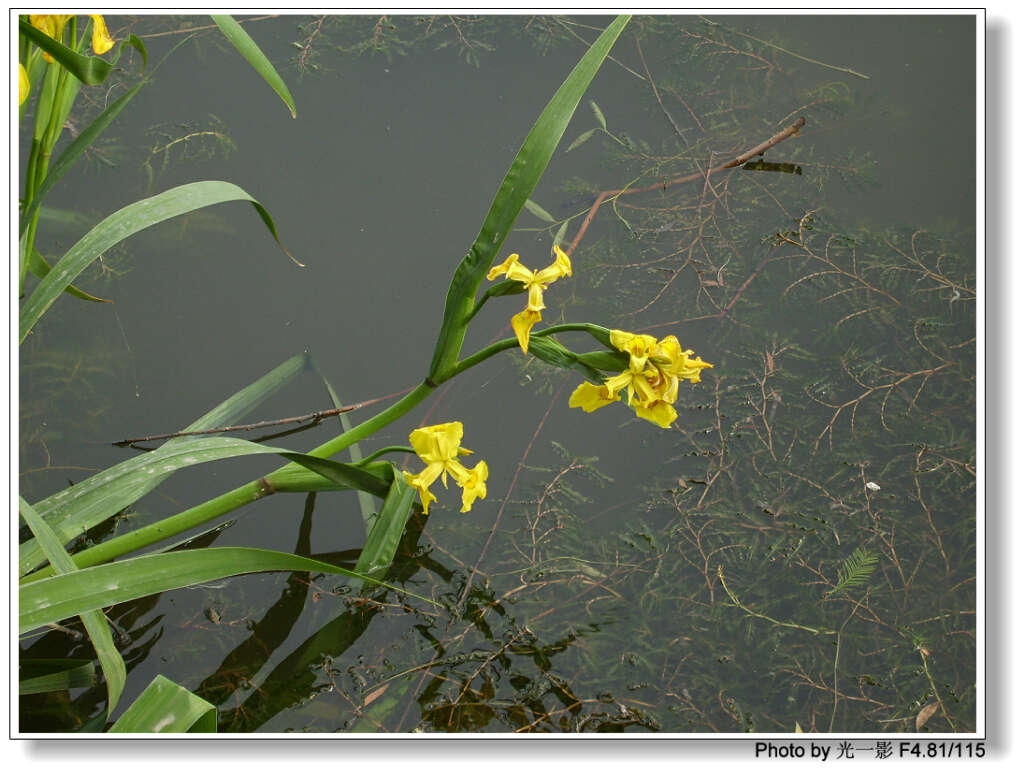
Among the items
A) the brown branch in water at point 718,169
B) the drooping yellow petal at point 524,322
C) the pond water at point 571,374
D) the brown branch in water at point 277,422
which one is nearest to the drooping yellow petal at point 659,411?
the drooping yellow petal at point 524,322

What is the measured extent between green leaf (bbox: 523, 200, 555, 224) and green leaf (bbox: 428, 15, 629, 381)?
364 millimetres

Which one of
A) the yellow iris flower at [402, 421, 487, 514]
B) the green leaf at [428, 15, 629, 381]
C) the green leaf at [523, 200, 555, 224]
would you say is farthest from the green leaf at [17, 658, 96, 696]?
the green leaf at [523, 200, 555, 224]

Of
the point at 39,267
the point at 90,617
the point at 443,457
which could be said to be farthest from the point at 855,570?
the point at 39,267

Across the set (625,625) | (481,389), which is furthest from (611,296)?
(625,625)

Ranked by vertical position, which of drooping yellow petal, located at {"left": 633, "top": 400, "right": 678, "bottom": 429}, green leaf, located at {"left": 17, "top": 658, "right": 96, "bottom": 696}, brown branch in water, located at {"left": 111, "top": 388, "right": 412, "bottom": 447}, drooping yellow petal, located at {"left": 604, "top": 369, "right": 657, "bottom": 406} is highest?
drooping yellow petal, located at {"left": 604, "top": 369, "right": 657, "bottom": 406}

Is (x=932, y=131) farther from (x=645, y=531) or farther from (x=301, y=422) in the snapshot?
(x=301, y=422)

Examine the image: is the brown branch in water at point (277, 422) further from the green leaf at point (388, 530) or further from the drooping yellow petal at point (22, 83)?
the drooping yellow petal at point (22, 83)

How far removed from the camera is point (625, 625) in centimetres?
98

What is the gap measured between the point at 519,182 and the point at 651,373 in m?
0.22

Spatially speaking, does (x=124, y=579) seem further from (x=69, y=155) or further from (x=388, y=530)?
(x=69, y=155)

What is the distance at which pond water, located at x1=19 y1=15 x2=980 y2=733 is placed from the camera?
0.95 meters

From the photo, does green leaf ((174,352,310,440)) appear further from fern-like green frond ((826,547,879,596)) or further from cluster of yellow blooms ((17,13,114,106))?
fern-like green frond ((826,547,879,596))

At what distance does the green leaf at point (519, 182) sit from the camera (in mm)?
809

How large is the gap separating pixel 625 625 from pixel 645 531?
12 cm
